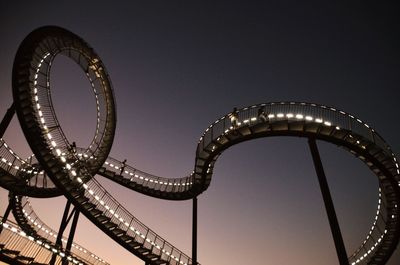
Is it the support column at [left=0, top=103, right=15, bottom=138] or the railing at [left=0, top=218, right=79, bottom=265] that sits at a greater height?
the support column at [left=0, top=103, right=15, bottom=138]

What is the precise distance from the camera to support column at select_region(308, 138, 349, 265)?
437 inches

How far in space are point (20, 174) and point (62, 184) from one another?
7.17 metres

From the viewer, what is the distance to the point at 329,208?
39.3 ft

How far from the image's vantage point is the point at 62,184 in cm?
1254

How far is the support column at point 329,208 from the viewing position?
1109 cm

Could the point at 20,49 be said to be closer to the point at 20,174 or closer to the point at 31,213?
the point at 20,174

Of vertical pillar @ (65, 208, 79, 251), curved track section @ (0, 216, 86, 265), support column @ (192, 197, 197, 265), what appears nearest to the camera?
curved track section @ (0, 216, 86, 265)

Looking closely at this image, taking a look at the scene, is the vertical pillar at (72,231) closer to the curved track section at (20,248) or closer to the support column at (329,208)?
the curved track section at (20,248)

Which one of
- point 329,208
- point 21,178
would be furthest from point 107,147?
point 329,208

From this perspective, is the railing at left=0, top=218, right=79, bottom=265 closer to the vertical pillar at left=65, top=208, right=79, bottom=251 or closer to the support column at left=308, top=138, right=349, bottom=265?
the vertical pillar at left=65, top=208, right=79, bottom=251

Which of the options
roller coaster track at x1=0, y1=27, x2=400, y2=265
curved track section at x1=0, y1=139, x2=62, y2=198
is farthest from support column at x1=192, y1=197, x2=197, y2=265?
curved track section at x1=0, y1=139, x2=62, y2=198

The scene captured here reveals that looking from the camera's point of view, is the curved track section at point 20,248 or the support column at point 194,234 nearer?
the curved track section at point 20,248

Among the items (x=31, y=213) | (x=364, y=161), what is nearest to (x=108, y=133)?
(x=31, y=213)

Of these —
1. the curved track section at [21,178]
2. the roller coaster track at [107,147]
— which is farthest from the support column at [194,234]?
the curved track section at [21,178]
